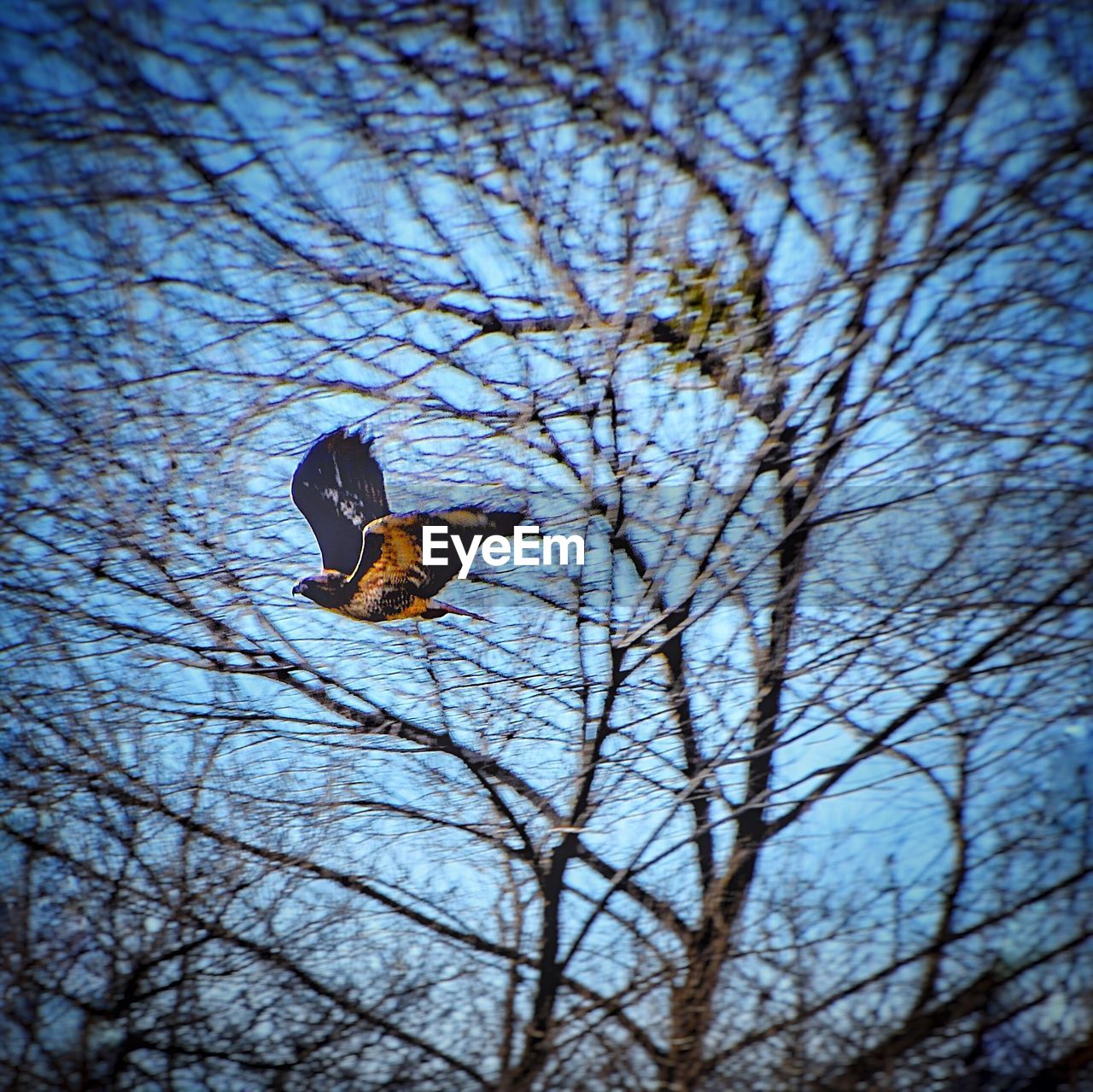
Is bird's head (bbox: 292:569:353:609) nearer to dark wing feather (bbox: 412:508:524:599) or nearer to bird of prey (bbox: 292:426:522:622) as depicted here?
bird of prey (bbox: 292:426:522:622)

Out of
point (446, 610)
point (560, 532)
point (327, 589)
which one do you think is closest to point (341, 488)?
point (327, 589)

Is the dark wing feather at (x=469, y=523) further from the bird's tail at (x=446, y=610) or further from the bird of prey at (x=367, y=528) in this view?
the bird's tail at (x=446, y=610)

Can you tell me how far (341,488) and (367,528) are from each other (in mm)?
98

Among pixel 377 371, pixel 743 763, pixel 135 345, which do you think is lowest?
pixel 743 763

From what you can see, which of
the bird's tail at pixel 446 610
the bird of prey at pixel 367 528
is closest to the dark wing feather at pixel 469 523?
Result: the bird of prey at pixel 367 528

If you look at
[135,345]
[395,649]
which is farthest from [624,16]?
[395,649]

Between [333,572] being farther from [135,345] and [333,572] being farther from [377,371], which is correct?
[135,345]

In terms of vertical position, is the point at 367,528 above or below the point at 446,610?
above

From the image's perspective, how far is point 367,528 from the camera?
1.70 meters

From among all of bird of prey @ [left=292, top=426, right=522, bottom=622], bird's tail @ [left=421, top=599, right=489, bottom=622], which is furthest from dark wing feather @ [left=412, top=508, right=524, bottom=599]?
bird's tail @ [left=421, top=599, right=489, bottom=622]

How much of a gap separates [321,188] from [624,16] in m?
0.64

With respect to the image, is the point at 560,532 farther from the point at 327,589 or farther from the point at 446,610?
the point at 327,589

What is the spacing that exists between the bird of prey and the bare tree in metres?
0.05

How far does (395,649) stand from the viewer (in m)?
1.77
